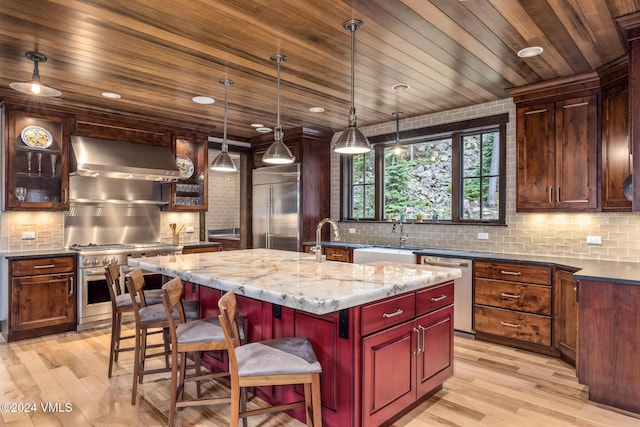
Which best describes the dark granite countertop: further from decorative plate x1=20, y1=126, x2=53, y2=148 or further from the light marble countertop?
decorative plate x1=20, y1=126, x2=53, y2=148

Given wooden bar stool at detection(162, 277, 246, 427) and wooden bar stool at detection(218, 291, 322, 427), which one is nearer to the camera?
wooden bar stool at detection(218, 291, 322, 427)

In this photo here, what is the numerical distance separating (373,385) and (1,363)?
11.2ft

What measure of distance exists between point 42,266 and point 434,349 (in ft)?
13.6

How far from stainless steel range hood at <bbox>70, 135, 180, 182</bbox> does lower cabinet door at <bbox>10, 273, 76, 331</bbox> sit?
127 cm

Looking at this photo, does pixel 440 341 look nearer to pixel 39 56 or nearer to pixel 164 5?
pixel 164 5

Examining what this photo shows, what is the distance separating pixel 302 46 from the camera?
3.00 metres

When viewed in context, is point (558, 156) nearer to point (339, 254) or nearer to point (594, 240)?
point (594, 240)

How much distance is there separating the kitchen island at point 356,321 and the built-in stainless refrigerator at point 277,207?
2951 millimetres

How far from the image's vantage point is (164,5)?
7.93 feet

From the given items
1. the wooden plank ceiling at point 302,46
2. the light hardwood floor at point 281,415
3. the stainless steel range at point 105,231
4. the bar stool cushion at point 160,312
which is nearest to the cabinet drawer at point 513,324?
the light hardwood floor at point 281,415

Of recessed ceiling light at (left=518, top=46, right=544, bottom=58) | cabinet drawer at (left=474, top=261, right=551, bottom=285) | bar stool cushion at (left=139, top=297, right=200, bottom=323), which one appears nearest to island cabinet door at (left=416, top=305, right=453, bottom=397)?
cabinet drawer at (left=474, top=261, right=551, bottom=285)

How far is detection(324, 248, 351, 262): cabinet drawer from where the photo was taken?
5173mm

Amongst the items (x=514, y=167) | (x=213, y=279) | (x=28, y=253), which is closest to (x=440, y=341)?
(x=213, y=279)

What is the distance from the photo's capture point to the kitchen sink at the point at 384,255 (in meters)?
4.50
